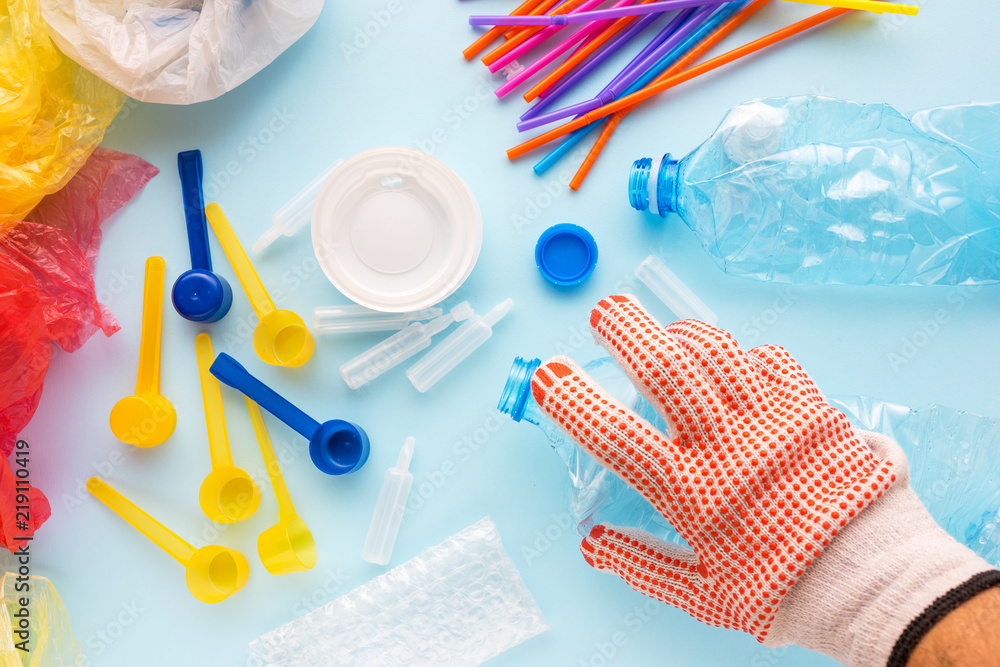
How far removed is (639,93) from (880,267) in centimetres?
64

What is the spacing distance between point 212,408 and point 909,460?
4.95 ft

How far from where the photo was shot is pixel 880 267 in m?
1.47

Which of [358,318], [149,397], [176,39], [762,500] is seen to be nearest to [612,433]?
[762,500]

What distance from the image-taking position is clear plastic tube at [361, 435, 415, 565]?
4.89 feet

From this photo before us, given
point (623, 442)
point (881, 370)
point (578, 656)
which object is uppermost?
point (881, 370)

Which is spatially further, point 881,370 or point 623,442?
point 881,370

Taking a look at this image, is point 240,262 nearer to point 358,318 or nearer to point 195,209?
point 195,209

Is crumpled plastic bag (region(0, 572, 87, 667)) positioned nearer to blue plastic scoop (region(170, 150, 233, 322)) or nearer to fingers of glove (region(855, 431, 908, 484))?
blue plastic scoop (region(170, 150, 233, 322))

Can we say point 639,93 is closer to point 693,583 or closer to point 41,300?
point 693,583

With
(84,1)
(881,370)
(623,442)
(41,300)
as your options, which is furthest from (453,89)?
(881,370)

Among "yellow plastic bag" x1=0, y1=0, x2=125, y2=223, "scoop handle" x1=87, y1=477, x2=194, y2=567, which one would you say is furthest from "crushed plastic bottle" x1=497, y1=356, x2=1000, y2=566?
"yellow plastic bag" x1=0, y1=0, x2=125, y2=223

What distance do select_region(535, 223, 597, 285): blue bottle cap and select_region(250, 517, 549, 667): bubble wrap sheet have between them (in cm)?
56

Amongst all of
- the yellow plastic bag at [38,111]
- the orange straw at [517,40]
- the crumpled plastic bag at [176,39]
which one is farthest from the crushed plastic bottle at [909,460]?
the yellow plastic bag at [38,111]

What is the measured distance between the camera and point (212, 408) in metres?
1.54
